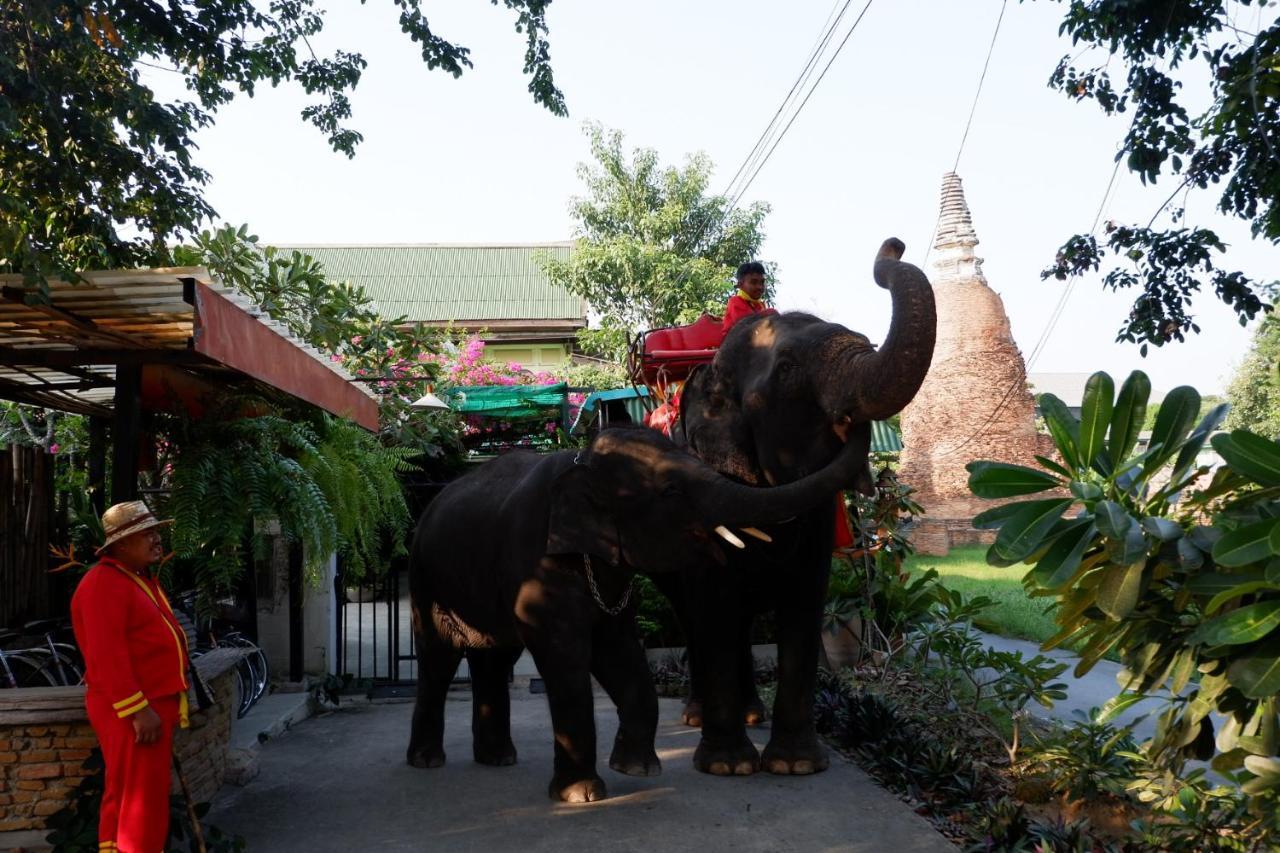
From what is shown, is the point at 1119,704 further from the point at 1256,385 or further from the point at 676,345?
the point at 1256,385

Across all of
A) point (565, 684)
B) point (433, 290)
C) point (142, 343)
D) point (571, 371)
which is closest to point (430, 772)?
point (565, 684)

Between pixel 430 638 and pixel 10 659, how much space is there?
2.34 metres

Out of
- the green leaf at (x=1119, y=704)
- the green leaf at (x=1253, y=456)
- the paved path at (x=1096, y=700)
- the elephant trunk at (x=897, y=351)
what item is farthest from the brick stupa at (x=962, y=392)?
the green leaf at (x=1253, y=456)

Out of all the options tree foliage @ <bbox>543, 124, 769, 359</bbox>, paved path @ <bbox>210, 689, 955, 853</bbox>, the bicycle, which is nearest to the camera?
paved path @ <bbox>210, 689, 955, 853</bbox>

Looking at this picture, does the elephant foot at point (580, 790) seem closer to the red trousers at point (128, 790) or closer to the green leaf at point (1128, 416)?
the red trousers at point (128, 790)

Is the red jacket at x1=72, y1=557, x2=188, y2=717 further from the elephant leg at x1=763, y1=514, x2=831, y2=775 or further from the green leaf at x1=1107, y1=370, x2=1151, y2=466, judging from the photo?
the green leaf at x1=1107, y1=370, x2=1151, y2=466

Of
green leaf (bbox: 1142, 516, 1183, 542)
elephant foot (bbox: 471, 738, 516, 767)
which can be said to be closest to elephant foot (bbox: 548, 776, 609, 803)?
elephant foot (bbox: 471, 738, 516, 767)

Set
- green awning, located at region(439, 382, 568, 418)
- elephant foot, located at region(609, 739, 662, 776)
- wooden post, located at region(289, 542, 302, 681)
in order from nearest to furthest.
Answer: elephant foot, located at region(609, 739, 662, 776)
wooden post, located at region(289, 542, 302, 681)
green awning, located at region(439, 382, 568, 418)

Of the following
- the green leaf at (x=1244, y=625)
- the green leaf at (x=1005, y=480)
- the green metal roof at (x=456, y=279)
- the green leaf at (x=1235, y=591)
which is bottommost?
the green leaf at (x=1244, y=625)

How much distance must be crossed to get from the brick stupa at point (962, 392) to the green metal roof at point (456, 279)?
34.4ft

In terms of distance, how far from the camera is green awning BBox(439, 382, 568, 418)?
1540 centimetres

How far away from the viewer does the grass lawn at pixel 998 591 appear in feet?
46.2

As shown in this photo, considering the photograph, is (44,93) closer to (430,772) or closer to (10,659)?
(10,659)

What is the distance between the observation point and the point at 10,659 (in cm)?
587
